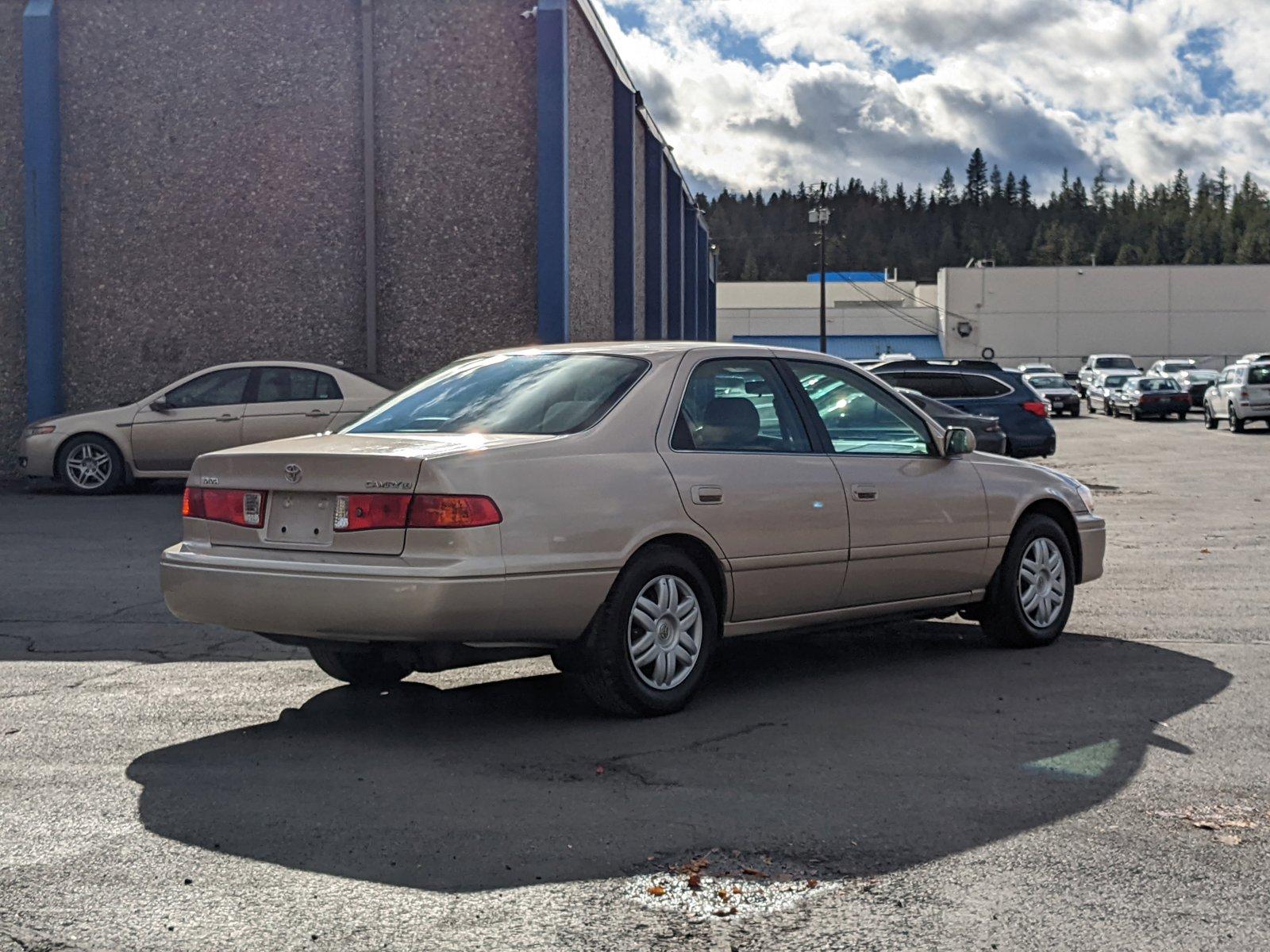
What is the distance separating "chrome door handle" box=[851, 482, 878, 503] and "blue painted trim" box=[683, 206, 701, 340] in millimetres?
38051

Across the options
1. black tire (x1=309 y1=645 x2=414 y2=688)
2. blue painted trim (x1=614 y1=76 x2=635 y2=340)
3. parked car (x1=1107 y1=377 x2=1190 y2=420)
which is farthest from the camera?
parked car (x1=1107 y1=377 x2=1190 y2=420)

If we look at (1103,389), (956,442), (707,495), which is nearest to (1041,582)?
(956,442)

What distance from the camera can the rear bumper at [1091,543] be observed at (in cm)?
841

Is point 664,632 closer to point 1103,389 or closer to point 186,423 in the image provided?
point 186,423

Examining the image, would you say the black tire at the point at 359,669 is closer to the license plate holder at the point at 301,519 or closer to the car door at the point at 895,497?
the license plate holder at the point at 301,519

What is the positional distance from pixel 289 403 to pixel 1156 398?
114 feet

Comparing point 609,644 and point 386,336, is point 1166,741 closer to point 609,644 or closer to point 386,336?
point 609,644

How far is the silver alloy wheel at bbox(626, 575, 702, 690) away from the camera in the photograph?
6.13 metres

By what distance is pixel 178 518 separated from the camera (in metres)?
14.4

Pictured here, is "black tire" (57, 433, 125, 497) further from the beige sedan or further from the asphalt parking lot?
the beige sedan

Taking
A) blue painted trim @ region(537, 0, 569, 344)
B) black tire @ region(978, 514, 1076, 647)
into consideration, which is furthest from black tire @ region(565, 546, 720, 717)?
blue painted trim @ region(537, 0, 569, 344)

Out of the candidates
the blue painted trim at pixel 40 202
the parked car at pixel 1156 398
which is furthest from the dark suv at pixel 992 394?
the parked car at pixel 1156 398

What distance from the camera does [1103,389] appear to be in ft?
171

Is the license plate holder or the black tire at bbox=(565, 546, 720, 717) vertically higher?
the license plate holder
